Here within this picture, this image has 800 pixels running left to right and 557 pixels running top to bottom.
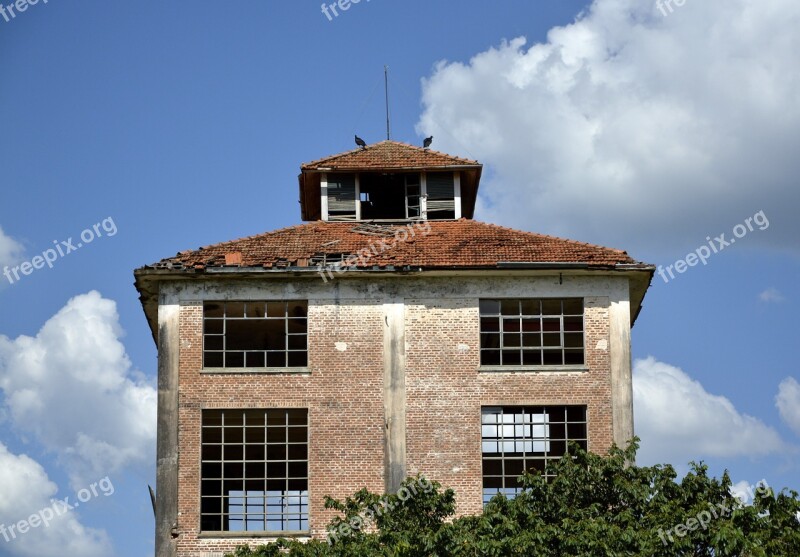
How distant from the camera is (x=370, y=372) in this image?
35719 millimetres

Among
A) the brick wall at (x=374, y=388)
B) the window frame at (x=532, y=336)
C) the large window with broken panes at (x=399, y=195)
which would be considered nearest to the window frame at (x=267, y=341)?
the brick wall at (x=374, y=388)

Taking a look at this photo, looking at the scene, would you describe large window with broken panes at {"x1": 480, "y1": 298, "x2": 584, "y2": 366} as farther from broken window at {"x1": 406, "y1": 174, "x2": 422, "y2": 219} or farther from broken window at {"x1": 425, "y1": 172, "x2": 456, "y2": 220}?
broken window at {"x1": 406, "y1": 174, "x2": 422, "y2": 219}

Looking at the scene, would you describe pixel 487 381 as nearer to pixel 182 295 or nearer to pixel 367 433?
pixel 367 433

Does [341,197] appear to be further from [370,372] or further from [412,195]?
[370,372]

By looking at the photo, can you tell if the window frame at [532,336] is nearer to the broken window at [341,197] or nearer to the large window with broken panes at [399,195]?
the large window with broken panes at [399,195]

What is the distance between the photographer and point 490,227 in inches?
1559

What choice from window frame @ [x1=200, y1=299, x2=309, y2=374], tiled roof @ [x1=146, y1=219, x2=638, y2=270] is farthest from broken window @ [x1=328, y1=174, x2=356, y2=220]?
window frame @ [x1=200, y1=299, x2=309, y2=374]

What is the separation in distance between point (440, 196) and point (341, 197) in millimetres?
2993

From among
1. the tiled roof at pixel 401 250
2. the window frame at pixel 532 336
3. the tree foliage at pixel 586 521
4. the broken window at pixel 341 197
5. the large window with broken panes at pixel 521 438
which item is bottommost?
the tree foliage at pixel 586 521

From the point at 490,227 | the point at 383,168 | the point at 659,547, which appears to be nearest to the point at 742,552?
the point at 659,547

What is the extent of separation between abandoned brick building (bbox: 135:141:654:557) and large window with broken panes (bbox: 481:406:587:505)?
0.04 metres

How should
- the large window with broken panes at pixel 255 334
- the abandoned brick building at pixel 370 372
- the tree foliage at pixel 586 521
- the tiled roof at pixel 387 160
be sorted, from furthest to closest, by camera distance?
the tiled roof at pixel 387 160 → the large window with broken panes at pixel 255 334 → the abandoned brick building at pixel 370 372 → the tree foliage at pixel 586 521

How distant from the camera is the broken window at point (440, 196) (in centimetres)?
4172

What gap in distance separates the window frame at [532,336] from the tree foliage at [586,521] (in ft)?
18.2
